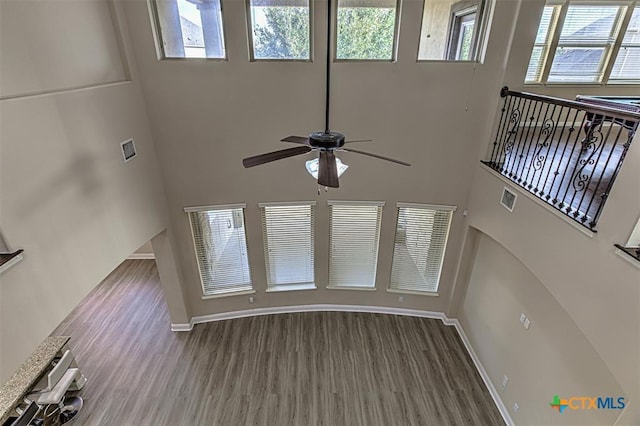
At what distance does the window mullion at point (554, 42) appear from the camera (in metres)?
5.57

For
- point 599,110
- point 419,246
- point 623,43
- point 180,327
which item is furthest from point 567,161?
point 180,327

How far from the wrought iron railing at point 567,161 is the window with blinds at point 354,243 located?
2.20 metres

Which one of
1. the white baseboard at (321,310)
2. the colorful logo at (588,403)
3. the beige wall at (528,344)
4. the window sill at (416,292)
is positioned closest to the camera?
the colorful logo at (588,403)

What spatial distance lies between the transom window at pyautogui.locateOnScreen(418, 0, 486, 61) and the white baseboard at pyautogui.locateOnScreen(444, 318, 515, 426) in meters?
4.97

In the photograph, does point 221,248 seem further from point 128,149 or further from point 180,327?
point 128,149

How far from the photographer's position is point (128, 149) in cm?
428

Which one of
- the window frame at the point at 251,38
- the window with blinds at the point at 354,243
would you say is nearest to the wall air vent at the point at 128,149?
the window frame at the point at 251,38

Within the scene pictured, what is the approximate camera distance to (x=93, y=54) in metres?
3.76

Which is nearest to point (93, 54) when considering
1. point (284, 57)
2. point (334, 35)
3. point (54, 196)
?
point (54, 196)

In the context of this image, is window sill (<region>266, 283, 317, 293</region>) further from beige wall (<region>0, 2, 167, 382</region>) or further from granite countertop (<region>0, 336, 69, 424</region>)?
granite countertop (<region>0, 336, 69, 424</region>)

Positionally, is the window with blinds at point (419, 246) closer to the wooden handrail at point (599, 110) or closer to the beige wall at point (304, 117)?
the beige wall at point (304, 117)

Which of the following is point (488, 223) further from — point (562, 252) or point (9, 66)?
point (9, 66)

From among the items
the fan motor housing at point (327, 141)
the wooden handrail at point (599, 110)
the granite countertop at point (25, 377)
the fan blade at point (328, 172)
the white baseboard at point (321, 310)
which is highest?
the wooden handrail at point (599, 110)

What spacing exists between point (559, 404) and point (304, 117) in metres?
5.14
